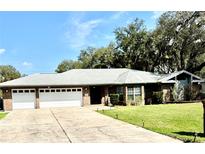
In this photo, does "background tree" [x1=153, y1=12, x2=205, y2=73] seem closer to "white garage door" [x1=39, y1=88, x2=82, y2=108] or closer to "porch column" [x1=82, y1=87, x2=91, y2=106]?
"porch column" [x1=82, y1=87, x2=91, y2=106]

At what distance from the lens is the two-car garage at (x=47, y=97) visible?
28.1 meters

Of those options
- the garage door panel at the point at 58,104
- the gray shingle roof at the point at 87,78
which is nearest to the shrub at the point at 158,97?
the gray shingle roof at the point at 87,78

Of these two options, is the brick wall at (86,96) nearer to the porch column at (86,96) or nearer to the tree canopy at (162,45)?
the porch column at (86,96)

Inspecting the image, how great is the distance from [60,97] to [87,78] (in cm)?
349

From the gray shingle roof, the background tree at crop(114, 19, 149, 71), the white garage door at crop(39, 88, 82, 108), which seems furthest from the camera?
the background tree at crop(114, 19, 149, 71)

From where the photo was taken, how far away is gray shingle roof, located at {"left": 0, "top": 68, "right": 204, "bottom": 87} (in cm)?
2872

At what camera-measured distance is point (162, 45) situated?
3928 centimetres

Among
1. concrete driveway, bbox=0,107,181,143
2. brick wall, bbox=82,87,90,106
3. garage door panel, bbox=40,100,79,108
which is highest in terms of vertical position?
brick wall, bbox=82,87,90,106

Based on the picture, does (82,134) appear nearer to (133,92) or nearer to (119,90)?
(133,92)

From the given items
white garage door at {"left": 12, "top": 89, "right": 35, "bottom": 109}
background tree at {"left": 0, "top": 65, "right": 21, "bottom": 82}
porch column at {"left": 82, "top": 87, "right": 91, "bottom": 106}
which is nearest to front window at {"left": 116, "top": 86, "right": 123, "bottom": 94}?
porch column at {"left": 82, "top": 87, "right": 91, "bottom": 106}

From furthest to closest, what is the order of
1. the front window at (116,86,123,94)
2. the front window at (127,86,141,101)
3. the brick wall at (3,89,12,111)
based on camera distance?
Answer: 1. the front window at (116,86,123,94)
2. the front window at (127,86,141,101)
3. the brick wall at (3,89,12,111)
